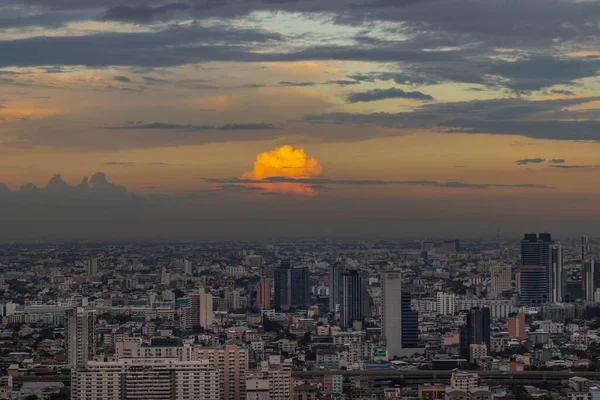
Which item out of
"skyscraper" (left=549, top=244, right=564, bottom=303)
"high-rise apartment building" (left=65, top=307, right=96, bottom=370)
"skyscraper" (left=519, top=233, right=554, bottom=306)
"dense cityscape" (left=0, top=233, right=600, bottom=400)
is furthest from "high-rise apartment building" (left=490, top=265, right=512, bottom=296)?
"high-rise apartment building" (left=65, top=307, right=96, bottom=370)

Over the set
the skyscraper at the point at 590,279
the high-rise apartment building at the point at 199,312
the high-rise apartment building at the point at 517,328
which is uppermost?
the skyscraper at the point at 590,279

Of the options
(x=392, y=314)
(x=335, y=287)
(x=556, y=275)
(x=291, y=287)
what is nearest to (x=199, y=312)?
(x=335, y=287)

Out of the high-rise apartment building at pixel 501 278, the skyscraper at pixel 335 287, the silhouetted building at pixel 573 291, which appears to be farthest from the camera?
the high-rise apartment building at pixel 501 278

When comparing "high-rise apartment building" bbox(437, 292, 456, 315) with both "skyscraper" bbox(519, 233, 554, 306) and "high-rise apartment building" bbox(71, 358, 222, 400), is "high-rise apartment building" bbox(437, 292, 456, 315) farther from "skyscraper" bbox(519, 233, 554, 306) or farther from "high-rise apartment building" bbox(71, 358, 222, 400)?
"high-rise apartment building" bbox(71, 358, 222, 400)

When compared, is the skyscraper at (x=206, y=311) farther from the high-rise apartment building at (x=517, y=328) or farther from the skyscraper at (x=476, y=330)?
the high-rise apartment building at (x=517, y=328)

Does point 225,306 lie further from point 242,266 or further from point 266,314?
point 242,266

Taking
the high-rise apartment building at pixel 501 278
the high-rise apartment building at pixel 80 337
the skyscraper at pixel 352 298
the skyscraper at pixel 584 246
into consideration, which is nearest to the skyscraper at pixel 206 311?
the skyscraper at pixel 352 298
